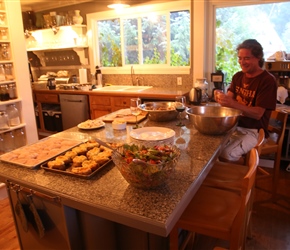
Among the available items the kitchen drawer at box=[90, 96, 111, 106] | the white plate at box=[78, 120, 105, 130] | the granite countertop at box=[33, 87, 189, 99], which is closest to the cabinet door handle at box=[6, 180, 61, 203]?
the white plate at box=[78, 120, 105, 130]

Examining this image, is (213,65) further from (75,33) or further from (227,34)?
(75,33)

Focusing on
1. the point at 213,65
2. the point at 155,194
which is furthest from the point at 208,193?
the point at 213,65

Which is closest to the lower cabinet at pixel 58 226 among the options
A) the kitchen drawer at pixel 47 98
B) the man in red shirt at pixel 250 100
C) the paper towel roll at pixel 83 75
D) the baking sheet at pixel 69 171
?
the baking sheet at pixel 69 171

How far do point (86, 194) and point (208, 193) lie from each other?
783 millimetres

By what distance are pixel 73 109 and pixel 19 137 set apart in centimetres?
119

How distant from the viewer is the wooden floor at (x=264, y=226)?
1.97 meters

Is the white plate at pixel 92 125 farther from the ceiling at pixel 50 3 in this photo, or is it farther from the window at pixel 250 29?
the ceiling at pixel 50 3

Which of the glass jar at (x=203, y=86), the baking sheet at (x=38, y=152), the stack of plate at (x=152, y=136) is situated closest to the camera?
the baking sheet at (x=38, y=152)

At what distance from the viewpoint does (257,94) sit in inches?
86.0

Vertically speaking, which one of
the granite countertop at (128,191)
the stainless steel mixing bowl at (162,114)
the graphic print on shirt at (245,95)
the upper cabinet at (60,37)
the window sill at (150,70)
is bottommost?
the granite countertop at (128,191)

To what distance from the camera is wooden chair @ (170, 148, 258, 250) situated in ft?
3.90

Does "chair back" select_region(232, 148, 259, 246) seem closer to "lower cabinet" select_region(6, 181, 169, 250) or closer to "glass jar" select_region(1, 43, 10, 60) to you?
"lower cabinet" select_region(6, 181, 169, 250)

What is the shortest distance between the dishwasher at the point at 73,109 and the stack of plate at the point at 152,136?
2.54m

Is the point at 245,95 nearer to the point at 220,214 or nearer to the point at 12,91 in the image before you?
the point at 220,214
